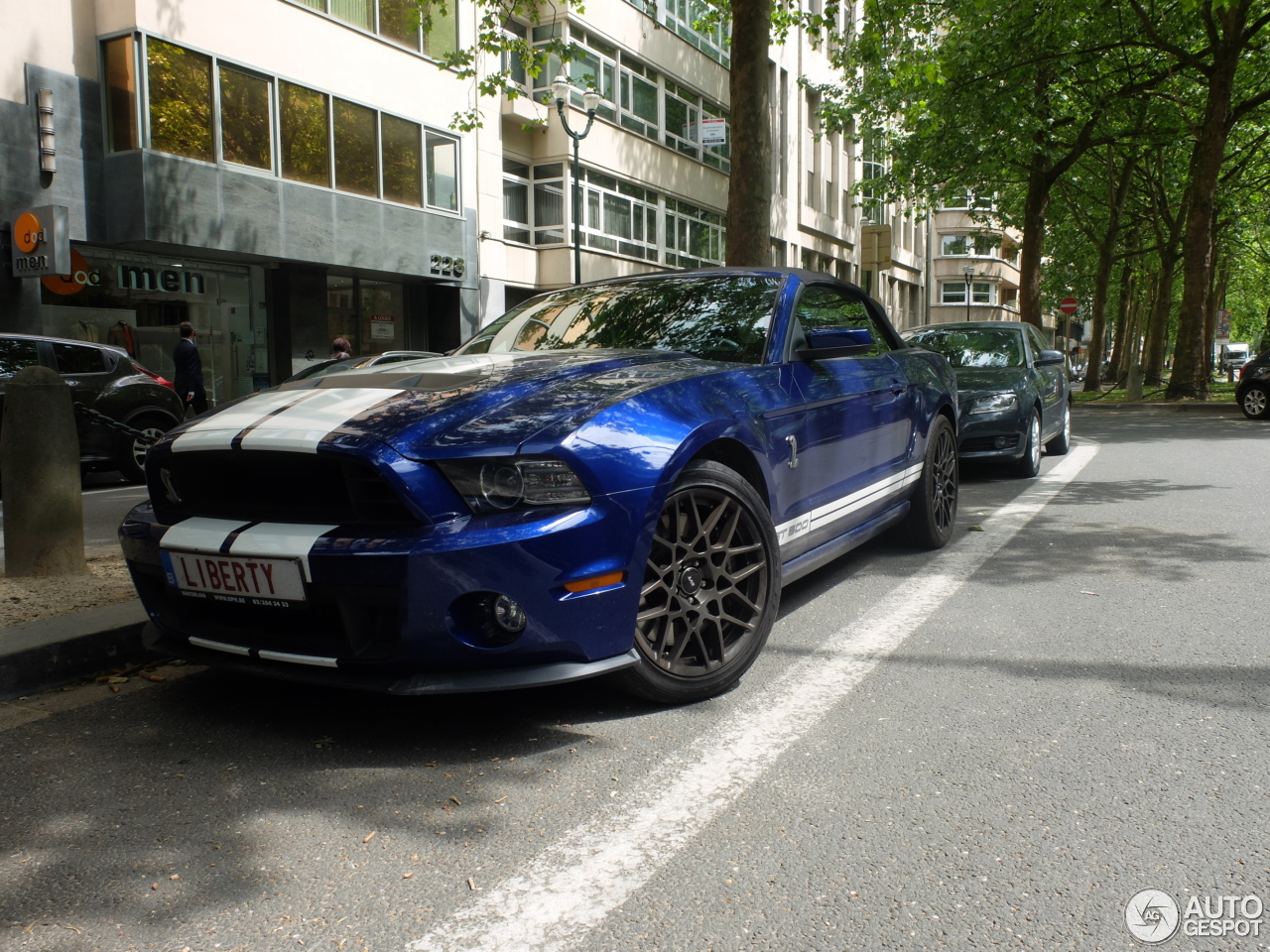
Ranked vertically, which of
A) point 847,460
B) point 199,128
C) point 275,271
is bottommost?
point 847,460

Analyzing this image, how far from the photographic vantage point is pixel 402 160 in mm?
20031

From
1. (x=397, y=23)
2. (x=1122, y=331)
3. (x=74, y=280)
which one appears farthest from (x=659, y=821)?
(x=1122, y=331)

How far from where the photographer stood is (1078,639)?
165 inches

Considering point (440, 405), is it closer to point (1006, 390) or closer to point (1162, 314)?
point (1006, 390)

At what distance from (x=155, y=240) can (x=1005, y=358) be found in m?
12.1

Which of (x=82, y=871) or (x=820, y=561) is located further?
(x=820, y=561)

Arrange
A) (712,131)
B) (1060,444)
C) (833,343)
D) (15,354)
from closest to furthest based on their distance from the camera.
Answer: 1. (833,343)
2. (15,354)
3. (1060,444)
4. (712,131)

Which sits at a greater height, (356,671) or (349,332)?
(349,332)

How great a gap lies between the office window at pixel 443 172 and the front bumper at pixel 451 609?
18.9m

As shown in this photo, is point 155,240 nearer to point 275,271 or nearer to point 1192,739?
point 275,271

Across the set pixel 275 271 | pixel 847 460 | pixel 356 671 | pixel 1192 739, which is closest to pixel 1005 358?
pixel 847 460

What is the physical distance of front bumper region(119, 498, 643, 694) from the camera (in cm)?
286

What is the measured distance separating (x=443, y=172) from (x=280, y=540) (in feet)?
63.9

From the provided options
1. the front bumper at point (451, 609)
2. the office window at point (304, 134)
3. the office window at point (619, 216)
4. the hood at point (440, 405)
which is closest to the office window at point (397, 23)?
the office window at point (304, 134)
